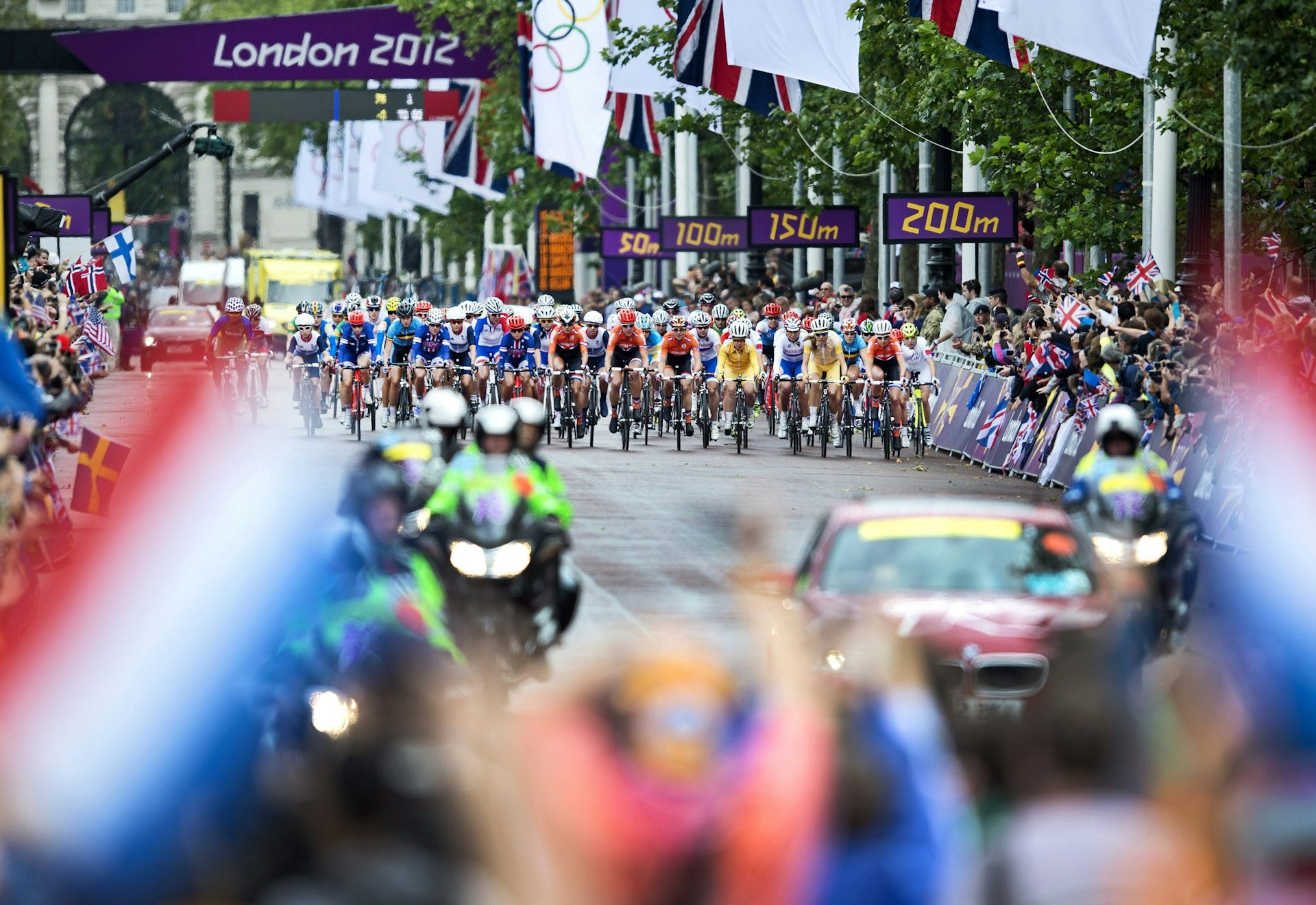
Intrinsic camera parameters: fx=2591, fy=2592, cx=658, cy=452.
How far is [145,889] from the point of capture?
6.82 m

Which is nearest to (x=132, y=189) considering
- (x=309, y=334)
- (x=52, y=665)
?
(x=309, y=334)

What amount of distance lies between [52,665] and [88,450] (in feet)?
27.9

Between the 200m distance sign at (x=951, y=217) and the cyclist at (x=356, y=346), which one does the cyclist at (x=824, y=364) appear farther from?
the cyclist at (x=356, y=346)

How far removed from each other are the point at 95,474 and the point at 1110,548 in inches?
335

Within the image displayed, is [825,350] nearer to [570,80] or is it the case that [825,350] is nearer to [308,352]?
[308,352]

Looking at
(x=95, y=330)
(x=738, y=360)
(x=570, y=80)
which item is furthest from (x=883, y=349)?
A: (x=570, y=80)

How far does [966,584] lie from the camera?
39.2 ft

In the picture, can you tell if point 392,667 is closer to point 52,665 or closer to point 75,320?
point 52,665

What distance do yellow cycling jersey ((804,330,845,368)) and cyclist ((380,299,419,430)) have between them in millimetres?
5788

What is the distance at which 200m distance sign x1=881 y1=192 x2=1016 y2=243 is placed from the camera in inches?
1277

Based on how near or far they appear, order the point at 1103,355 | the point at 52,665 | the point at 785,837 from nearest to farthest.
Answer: the point at 785,837, the point at 52,665, the point at 1103,355

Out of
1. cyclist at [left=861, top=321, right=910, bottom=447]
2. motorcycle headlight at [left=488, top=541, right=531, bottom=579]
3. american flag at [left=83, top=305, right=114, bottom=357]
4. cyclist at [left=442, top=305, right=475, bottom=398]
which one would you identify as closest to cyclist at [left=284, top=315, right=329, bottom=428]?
cyclist at [left=442, top=305, right=475, bottom=398]

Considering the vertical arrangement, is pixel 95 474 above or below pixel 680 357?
below

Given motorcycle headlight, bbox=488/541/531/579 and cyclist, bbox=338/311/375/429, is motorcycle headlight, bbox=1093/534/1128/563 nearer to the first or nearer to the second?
motorcycle headlight, bbox=488/541/531/579
